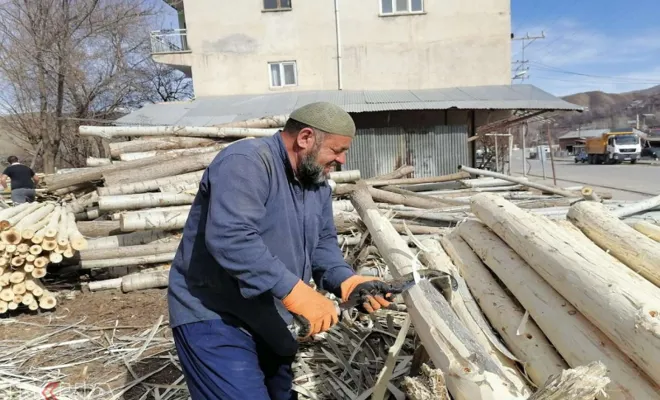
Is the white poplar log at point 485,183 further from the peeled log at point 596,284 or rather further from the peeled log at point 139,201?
the peeled log at point 596,284

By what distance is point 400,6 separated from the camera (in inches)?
590

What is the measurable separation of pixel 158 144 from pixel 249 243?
7.02 metres

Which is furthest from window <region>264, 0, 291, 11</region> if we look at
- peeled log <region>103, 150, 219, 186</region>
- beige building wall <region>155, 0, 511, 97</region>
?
peeled log <region>103, 150, 219, 186</region>

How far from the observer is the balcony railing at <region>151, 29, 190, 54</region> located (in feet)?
52.5

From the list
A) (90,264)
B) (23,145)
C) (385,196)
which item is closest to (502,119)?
(385,196)

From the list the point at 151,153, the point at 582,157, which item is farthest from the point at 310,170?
the point at 582,157

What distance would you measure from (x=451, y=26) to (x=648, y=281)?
1405cm

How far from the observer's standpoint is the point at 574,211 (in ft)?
11.6

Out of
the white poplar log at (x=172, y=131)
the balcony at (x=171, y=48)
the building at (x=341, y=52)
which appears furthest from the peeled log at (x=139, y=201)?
the balcony at (x=171, y=48)

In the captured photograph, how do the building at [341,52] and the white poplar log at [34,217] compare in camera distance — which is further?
the building at [341,52]

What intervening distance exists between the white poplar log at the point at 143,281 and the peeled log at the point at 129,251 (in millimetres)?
321

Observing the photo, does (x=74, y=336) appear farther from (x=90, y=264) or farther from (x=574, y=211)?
(x=574, y=211)

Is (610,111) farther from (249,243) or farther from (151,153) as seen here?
(249,243)

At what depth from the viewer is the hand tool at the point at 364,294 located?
2.06 m
